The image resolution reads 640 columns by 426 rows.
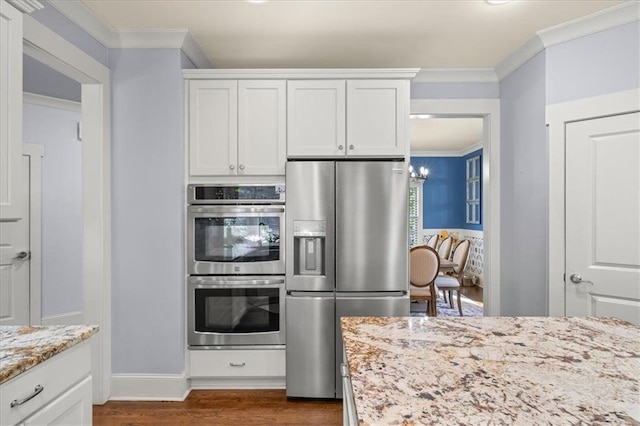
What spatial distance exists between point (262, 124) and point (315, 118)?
1.27 feet

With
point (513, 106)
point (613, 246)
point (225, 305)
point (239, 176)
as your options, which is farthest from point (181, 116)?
point (613, 246)

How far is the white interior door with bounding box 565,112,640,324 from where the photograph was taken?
2301mm

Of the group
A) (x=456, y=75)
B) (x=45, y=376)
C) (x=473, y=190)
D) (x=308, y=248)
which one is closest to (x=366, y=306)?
(x=308, y=248)

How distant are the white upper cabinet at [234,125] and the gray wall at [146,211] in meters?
0.12

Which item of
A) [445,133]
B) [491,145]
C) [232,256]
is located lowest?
[232,256]

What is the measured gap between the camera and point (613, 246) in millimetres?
2373

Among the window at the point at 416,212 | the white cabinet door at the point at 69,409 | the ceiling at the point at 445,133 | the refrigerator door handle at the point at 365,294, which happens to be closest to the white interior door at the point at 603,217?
the refrigerator door handle at the point at 365,294

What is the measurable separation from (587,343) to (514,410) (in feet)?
2.17

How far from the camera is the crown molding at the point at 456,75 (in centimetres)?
321

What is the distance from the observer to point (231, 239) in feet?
8.88

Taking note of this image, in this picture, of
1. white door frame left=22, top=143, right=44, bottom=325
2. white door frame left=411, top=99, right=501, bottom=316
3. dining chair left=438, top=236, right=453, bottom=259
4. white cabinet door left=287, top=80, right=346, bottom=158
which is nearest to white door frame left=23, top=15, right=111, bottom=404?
white cabinet door left=287, top=80, right=346, bottom=158

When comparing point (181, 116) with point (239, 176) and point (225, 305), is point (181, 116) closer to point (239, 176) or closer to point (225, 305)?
point (239, 176)

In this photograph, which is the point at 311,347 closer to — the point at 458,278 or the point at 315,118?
Answer: the point at 315,118

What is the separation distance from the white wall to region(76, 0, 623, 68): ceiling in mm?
1863
